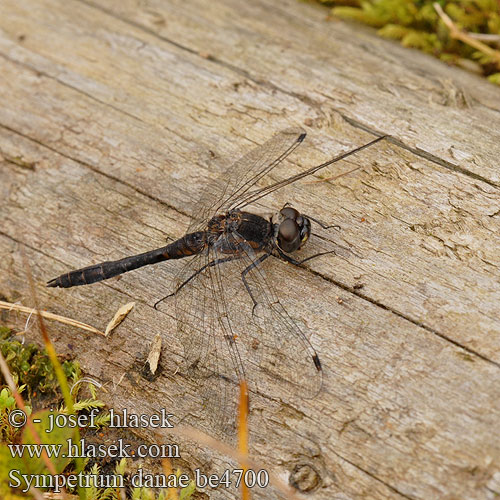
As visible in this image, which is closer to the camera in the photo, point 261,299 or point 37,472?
point 37,472

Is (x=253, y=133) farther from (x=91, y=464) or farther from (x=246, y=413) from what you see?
(x=91, y=464)

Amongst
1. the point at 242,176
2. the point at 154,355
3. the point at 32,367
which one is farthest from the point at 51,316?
the point at 242,176

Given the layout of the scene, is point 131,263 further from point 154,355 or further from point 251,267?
point 251,267

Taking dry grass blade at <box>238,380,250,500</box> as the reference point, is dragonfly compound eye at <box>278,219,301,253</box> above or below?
above

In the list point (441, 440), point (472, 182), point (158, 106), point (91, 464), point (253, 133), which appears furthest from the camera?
point (158, 106)

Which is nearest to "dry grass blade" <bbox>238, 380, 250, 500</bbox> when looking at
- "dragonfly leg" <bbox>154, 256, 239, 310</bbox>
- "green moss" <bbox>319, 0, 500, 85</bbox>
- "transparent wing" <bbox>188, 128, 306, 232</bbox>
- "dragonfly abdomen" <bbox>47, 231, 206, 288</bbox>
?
"dragonfly leg" <bbox>154, 256, 239, 310</bbox>

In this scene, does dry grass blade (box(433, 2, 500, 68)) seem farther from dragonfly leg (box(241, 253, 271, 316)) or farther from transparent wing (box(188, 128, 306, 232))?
dragonfly leg (box(241, 253, 271, 316))

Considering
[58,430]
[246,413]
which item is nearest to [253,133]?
[246,413]
